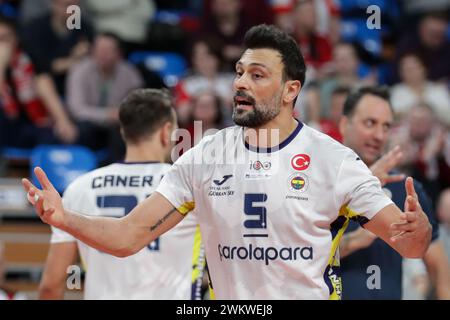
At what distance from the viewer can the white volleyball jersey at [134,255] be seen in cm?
585

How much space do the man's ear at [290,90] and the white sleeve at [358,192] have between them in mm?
466

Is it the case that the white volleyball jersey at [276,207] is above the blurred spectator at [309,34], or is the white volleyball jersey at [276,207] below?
below

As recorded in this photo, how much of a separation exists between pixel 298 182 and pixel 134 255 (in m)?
1.57

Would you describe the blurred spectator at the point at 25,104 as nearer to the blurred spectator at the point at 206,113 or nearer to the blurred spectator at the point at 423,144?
the blurred spectator at the point at 206,113

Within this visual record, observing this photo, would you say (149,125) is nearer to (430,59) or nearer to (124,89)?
(124,89)

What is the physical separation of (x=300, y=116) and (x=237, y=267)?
6.53 meters

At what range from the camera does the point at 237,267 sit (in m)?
4.71

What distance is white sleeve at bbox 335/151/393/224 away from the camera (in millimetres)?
4594

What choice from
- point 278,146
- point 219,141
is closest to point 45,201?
point 219,141

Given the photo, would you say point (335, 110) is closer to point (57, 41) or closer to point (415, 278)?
point (415, 278)

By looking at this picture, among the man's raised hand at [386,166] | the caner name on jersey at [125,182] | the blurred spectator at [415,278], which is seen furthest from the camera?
the blurred spectator at [415,278]

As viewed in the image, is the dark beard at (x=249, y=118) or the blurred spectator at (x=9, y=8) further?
the blurred spectator at (x=9, y=8)

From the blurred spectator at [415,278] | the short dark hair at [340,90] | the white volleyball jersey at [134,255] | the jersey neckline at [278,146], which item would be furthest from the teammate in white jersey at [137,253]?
the short dark hair at [340,90]
